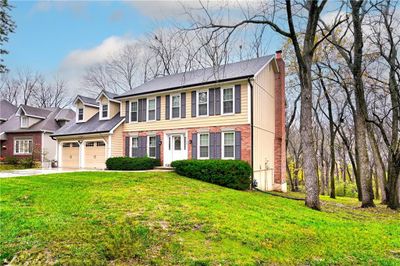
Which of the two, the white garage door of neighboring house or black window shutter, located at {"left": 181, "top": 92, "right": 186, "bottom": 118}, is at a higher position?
black window shutter, located at {"left": 181, "top": 92, "right": 186, "bottom": 118}

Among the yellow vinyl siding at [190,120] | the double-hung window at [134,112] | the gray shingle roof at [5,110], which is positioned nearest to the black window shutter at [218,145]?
the yellow vinyl siding at [190,120]

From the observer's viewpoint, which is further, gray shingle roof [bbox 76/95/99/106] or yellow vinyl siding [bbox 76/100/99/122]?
yellow vinyl siding [bbox 76/100/99/122]

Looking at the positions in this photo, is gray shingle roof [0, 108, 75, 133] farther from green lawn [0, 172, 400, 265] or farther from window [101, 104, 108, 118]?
green lawn [0, 172, 400, 265]

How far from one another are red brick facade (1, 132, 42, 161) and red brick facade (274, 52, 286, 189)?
21888 millimetres

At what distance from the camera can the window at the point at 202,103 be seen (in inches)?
666

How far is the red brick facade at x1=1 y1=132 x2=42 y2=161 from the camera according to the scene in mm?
26734

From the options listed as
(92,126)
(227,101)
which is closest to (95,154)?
(92,126)

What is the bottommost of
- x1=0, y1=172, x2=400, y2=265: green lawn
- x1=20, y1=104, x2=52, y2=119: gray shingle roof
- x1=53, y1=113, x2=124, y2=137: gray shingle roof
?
x1=0, y1=172, x2=400, y2=265: green lawn

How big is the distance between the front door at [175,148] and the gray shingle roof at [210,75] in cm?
319

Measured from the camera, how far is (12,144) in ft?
93.9

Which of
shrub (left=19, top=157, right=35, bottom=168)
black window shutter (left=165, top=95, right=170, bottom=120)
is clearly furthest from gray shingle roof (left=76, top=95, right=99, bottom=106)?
black window shutter (left=165, top=95, right=170, bottom=120)

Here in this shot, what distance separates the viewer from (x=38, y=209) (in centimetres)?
686

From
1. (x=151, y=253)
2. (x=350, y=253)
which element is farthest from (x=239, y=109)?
(x=151, y=253)

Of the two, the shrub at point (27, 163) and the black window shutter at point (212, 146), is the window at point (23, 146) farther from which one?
the black window shutter at point (212, 146)
